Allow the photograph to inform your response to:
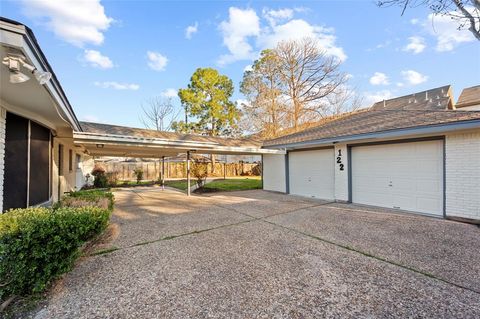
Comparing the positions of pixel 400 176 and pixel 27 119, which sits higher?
pixel 27 119

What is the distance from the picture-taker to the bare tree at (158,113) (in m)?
28.5

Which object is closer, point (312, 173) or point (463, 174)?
point (463, 174)

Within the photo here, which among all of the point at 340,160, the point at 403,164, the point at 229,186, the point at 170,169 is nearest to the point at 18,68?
the point at 403,164

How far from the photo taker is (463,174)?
5.89m

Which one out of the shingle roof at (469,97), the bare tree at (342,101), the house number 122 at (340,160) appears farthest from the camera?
the bare tree at (342,101)

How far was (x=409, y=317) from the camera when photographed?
7.41ft

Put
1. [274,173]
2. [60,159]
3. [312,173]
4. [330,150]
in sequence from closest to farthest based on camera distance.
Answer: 1. [60,159]
2. [330,150]
3. [312,173]
4. [274,173]

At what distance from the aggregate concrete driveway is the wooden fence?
58.3ft

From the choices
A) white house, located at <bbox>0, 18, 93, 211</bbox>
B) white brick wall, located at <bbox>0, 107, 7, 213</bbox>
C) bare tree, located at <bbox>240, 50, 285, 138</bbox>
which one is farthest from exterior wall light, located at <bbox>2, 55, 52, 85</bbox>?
bare tree, located at <bbox>240, 50, 285, 138</bbox>

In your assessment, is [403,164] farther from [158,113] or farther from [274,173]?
[158,113]

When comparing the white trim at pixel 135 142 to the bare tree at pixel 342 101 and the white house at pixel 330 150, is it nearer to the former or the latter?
the white house at pixel 330 150

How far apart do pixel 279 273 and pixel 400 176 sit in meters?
6.40

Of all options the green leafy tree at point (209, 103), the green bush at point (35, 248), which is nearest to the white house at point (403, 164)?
the green bush at point (35, 248)

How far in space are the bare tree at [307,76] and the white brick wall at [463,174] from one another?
551 inches
